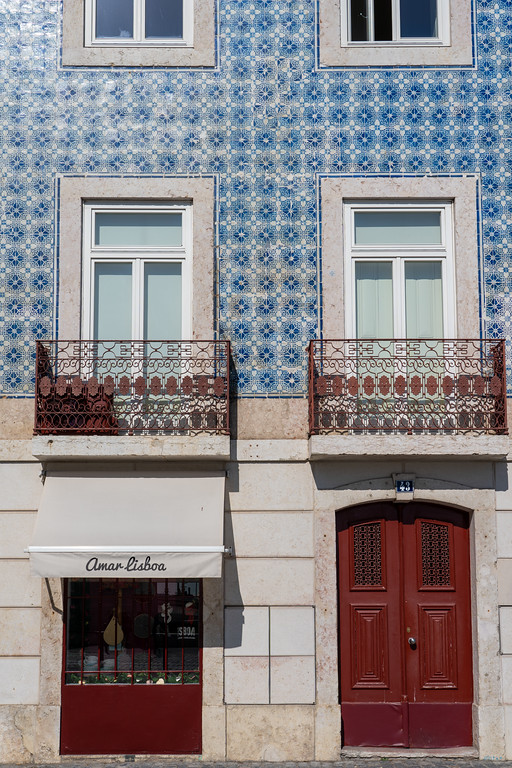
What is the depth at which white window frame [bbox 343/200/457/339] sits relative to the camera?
32.7 feet

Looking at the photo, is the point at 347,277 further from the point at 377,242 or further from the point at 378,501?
the point at 378,501

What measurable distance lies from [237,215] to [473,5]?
11.5 ft

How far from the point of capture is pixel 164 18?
33.9 ft

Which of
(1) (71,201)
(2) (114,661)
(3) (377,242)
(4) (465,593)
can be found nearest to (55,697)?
(2) (114,661)

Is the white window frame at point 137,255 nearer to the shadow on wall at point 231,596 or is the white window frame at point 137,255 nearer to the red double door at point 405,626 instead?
the shadow on wall at point 231,596

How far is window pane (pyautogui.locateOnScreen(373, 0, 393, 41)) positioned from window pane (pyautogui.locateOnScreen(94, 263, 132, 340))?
3.81 metres

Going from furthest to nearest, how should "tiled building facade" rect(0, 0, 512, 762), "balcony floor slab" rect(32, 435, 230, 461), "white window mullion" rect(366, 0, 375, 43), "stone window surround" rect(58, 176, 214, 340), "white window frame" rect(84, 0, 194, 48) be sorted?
"white window mullion" rect(366, 0, 375, 43), "white window frame" rect(84, 0, 194, 48), "stone window surround" rect(58, 176, 214, 340), "tiled building facade" rect(0, 0, 512, 762), "balcony floor slab" rect(32, 435, 230, 461)

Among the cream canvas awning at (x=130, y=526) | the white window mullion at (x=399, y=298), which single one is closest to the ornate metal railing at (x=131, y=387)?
the cream canvas awning at (x=130, y=526)

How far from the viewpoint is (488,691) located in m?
9.37

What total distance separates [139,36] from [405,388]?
16.0 ft

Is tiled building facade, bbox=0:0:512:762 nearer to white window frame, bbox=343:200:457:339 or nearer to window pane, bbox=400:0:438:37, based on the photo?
white window frame, bbox=343:200:457:339

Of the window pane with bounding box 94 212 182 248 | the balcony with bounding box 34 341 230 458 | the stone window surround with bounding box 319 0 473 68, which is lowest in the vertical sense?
the balcony with bounding box 34 341 230 458

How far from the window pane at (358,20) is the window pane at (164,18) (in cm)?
191

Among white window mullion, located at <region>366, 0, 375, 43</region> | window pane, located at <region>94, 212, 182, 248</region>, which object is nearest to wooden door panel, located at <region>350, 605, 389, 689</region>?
window pane, located at <region>94, 212, 182, 248</region>
